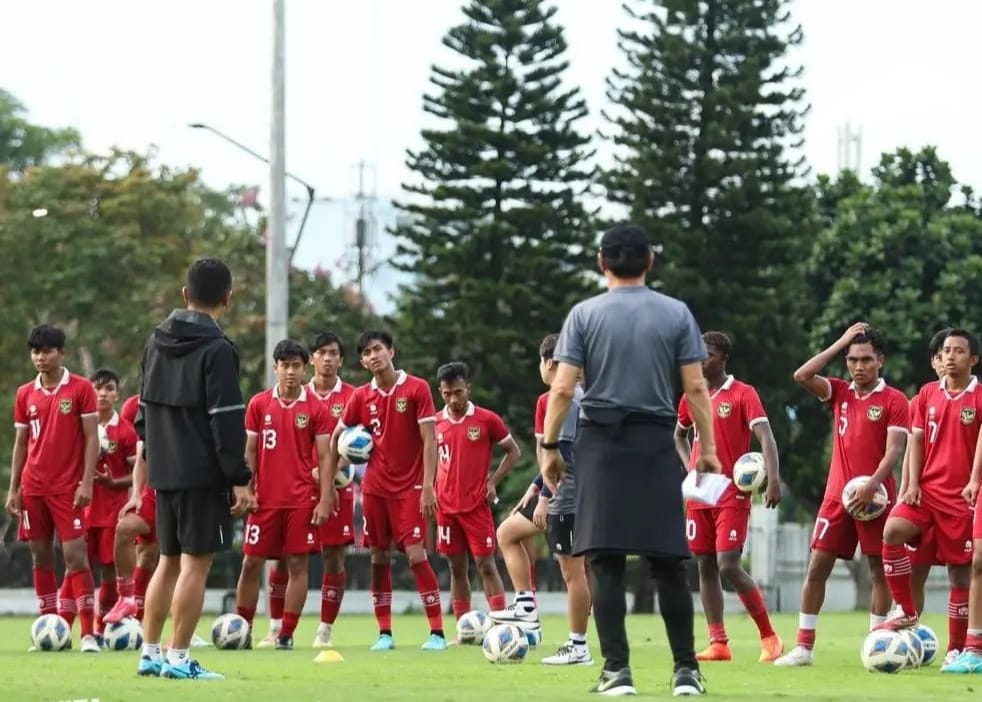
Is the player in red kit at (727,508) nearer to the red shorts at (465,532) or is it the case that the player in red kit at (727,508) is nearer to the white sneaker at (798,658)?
the white sneaker at (798,658)

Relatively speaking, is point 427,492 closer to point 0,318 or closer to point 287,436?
point 287,436

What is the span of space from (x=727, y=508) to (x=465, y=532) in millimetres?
4534

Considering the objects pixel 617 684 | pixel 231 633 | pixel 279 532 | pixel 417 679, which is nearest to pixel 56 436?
pixel 279 532

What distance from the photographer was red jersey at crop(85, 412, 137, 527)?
18297 mm

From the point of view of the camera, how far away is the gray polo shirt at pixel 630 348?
10.9 m

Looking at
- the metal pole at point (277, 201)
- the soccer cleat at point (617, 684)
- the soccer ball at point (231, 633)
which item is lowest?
the soccer ball at point (231, 633)

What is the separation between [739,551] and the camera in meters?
15.0

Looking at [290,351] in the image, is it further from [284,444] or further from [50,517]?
[50,517]

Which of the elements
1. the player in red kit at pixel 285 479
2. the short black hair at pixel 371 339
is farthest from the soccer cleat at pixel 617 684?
the short black hair at pixel 371 339

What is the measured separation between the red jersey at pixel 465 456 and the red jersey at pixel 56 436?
11.2ft

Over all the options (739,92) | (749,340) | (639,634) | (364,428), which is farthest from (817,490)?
(364,428)

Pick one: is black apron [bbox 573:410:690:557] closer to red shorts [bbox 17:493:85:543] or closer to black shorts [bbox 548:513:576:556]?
black shorts [bbox 548:513:576:556]

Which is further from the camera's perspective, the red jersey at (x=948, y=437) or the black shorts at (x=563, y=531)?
the black shorts at (x=563, y=531)

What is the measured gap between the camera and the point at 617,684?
10867 millimetres
